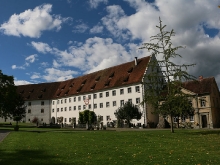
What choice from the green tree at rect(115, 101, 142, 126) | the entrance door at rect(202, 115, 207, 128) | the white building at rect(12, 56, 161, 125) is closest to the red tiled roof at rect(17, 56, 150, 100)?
the white building at rect(12, 56, 161, 125)

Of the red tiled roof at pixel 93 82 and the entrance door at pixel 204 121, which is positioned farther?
the red tiled roof at pixel 93 82

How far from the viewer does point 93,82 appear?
62344 mm

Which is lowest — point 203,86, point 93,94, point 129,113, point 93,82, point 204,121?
point 204,121

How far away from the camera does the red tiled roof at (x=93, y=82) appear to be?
52.5 meters

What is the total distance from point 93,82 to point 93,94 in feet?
13.9

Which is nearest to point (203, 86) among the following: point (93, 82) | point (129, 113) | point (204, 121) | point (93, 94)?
point (204, 121)

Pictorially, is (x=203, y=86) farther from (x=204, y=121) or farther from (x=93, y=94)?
(x=93, y=94)

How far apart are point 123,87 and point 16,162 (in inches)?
1709

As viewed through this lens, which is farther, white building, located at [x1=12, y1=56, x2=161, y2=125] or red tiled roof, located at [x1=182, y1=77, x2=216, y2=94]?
white building, located at [x1=12, y1=56, x2=161, y2=125]

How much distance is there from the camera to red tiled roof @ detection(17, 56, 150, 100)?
52547 mm

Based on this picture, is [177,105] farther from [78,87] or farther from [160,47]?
[78,87]

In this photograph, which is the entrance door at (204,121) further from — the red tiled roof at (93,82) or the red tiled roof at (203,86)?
the red tiled roof at (93,82)

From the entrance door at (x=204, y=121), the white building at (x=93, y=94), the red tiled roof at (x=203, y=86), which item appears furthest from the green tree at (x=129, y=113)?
the entrance door at (x=204, y=121)

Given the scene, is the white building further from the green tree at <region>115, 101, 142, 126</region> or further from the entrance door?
the entrance door
